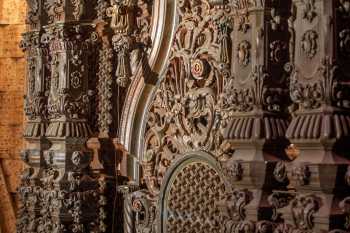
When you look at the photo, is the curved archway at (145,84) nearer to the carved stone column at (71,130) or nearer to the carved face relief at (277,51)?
the carved stone column at (71,130)

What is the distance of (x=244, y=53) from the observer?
11.8 feet

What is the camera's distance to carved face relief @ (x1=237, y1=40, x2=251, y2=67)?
3574 millimetres

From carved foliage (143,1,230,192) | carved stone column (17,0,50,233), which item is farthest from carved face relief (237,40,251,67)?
carved stone column (17,0,50,233)

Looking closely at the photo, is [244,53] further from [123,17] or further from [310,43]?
[123,17]

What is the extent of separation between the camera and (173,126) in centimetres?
442

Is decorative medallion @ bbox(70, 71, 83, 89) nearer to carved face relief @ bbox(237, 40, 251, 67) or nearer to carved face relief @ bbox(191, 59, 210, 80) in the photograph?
carved face relief @ bbox(191, 59, 210, 80)

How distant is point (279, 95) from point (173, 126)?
1.04 m

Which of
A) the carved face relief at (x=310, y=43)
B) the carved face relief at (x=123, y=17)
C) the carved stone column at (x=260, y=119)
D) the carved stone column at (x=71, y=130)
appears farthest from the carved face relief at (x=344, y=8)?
the carved stone column at (x=71, y=130)

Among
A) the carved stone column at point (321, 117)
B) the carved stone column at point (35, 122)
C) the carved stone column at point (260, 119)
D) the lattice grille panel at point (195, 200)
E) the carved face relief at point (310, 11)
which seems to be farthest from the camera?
the carved stone column at point (35, 122)

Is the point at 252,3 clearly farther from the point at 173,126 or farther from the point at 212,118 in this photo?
the point at 173,126

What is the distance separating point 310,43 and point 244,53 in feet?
1.40

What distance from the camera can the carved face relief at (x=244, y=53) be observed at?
3.57m

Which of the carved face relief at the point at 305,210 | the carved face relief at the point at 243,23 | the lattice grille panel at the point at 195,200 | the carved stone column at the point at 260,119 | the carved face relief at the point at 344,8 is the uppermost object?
the carved face relief at the point at 344,8

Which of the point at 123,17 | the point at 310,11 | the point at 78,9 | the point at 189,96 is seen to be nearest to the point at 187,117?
the point at 189,96
